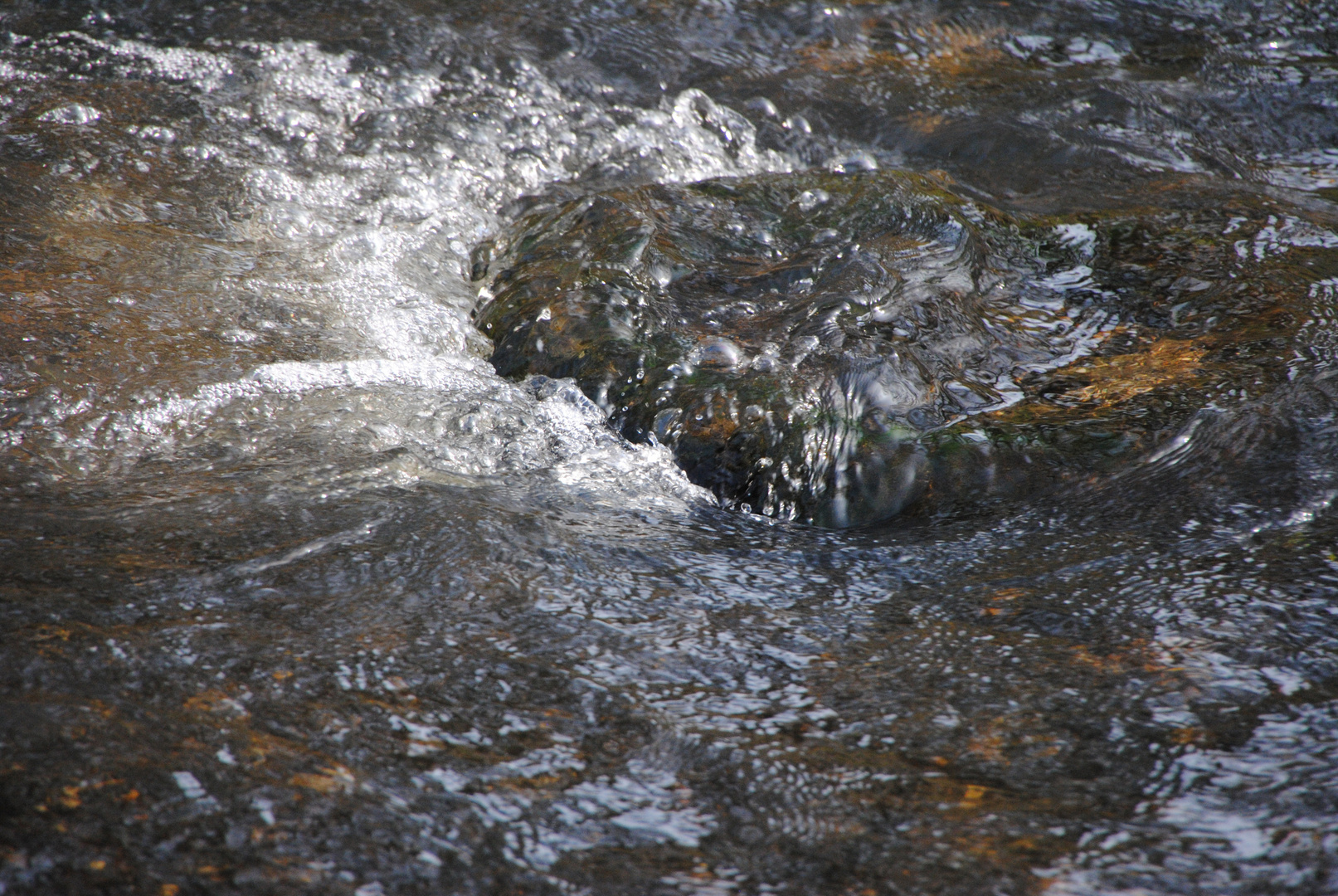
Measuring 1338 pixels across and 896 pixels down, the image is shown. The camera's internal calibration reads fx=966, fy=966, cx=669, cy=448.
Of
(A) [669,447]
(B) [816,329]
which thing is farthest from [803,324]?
(A) [669,447]

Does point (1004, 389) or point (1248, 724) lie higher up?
point (1004, 389)

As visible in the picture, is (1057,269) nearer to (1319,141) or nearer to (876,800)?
(1319,141)

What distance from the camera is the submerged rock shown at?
279 centimetres

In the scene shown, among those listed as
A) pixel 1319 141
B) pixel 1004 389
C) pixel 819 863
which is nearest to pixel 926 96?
pixel 1319 141

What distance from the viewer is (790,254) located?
370 cm

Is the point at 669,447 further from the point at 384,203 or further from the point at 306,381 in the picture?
the point at 384,203

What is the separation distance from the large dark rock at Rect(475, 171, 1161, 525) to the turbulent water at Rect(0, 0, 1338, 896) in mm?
18

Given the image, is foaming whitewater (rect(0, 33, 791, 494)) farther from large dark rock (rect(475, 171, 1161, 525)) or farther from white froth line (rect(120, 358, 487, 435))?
large dark rock (rect(475, 171, 1161, 525))

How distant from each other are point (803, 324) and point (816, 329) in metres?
0.06

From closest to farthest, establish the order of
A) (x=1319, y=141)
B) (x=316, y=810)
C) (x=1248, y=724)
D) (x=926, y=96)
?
(x=316, y=810), (x=1248, y=724), (x=1319, y=141), (x=926, y=96)

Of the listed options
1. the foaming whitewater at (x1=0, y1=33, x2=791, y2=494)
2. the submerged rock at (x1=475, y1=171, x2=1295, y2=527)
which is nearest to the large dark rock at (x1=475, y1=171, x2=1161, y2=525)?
the submerged rock at (x1=475, y1=171, x2=1295, y2=527)

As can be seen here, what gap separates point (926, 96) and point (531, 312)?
2800 mm

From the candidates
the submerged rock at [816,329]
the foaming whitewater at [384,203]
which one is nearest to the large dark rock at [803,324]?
the submerged rock at [816,329]

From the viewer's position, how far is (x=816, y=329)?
3.23 meters
